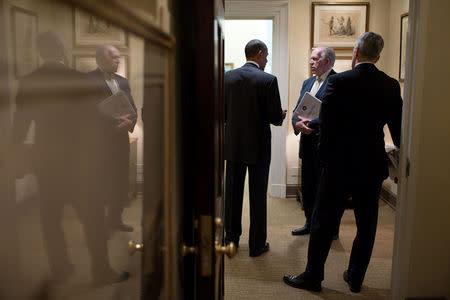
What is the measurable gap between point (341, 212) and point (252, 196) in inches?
34.4

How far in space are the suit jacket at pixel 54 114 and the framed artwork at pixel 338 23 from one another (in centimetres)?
471

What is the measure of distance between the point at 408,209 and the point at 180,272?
1.53m

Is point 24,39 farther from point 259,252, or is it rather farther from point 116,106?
point 259,252

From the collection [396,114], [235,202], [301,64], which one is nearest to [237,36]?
[301,64]

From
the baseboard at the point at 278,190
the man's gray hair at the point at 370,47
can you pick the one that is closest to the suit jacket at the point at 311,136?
the man's gray hair at the point at 370,47

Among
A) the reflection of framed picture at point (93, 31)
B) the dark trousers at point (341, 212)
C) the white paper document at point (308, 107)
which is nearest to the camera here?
the reflection of framed picture at point (93, 31)

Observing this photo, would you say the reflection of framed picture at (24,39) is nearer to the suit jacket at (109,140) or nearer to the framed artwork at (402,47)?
the suit jacket at (109,140)

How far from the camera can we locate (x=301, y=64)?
515 centimetres

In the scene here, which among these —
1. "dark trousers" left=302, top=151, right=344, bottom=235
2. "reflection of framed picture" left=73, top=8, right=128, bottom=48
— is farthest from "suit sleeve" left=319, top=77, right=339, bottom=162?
"reflection of framed picture" left=73, top=8, right=128, bottom=48

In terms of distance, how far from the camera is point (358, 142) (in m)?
2.74

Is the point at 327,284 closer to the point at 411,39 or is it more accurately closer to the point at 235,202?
the point at 235,202

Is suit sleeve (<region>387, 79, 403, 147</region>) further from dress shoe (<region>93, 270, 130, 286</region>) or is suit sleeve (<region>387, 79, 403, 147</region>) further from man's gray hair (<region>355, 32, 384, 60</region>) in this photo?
dress shoe (<region>93, 270, 130, 286</region>)

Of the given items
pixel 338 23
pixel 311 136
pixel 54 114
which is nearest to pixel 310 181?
pixel 311 136

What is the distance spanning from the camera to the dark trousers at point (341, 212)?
9.23ft
